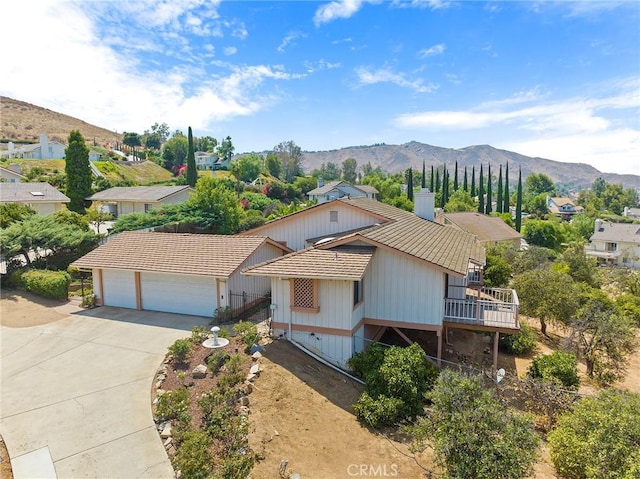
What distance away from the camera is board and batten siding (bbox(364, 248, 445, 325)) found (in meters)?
14.3

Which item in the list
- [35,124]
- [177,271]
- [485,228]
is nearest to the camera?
[177,271]

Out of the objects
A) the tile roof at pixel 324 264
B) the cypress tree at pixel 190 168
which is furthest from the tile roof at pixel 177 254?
the cypress tree at pixel 190 168

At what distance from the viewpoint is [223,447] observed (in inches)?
350

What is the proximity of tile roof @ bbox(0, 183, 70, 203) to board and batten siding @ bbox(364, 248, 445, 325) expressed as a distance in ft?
132

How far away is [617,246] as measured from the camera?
5659 cm

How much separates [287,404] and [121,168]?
2992 inches

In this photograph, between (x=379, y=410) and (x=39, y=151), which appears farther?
(x=39, y=151)

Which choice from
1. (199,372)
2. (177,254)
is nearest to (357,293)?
(199,372)

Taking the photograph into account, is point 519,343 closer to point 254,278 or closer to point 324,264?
point 324,264

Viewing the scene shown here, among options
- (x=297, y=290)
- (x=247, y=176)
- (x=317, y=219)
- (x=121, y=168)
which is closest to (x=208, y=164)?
(x=247, y=176)

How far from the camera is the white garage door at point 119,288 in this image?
63.3 feet

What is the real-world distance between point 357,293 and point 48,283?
647 inches

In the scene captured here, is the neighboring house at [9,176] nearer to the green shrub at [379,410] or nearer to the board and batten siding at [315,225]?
the board and batten siding at [315,225]

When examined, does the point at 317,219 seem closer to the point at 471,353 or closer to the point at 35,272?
the point at 471,353
